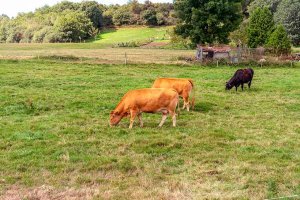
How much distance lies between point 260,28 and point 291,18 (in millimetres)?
24126

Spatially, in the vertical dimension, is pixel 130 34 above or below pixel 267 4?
below

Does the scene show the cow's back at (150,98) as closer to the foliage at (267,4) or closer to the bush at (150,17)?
the foliage at (267,4)

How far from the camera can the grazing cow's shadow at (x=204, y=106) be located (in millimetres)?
15469

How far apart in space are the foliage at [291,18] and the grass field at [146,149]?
5510 cm

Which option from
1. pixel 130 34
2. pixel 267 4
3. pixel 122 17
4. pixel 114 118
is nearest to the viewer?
pixel 114 118

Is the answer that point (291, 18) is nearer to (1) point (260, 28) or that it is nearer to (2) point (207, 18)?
(1) point (260, 28)

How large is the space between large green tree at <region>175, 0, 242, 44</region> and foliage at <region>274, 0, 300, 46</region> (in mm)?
32557

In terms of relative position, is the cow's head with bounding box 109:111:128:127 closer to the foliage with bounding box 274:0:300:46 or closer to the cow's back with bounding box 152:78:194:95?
the cow's back with bounding box 152:78:194:95

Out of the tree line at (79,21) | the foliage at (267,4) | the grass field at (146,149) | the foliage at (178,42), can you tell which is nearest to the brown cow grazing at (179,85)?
the grass field at (146,149)

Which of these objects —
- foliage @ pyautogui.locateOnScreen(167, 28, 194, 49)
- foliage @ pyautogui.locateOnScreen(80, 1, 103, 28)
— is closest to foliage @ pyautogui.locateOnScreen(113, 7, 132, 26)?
foliage @ pyautogui.locateOnScreen(80, 1, 103, 28)

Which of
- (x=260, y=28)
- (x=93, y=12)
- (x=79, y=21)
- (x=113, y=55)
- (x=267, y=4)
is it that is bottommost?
(x=113, y=55)

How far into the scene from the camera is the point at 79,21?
104375 mm

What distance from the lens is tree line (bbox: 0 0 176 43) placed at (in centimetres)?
9912

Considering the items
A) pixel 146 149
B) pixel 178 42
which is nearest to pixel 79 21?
pixel 178 42
